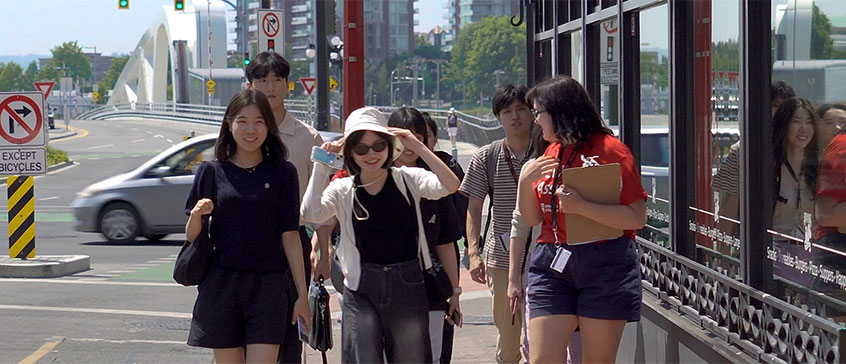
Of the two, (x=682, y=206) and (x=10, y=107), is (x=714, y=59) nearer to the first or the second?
(x=682, y=206)

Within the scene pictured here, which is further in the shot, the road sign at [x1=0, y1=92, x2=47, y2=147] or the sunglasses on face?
the road sign at [x1=0, y1=92, x2=47, y2=147]

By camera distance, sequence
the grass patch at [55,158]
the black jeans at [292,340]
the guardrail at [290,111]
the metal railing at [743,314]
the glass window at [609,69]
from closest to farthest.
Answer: the metal railing at [743,314], the black jeans at [292,340], the glass window at [609,69], the grass patch at [55,158], the guardrail at [290,111]

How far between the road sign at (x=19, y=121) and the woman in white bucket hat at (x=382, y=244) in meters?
9.62

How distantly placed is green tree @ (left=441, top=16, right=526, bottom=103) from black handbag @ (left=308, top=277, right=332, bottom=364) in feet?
258

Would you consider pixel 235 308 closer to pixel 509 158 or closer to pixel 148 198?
pixel 509 158

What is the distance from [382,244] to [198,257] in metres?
0.84

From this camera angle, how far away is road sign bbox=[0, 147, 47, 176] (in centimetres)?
1433

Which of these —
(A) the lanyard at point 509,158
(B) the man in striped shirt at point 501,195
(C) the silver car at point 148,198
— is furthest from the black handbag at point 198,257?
(C) the silver car at point 148,198

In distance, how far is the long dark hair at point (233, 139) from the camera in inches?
230

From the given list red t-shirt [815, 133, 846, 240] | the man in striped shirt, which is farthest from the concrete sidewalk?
red t-shirt [815, 133, 846, 240]

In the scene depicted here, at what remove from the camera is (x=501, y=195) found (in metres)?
7.23

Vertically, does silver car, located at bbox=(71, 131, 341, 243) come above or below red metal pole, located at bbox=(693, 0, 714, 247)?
below

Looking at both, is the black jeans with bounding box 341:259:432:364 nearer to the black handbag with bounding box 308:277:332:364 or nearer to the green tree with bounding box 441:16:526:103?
the black handbag with bounding box 308:277:332:364

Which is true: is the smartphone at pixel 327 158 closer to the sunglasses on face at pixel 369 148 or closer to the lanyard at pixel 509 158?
the sunglasses on face at pixel 369 148
